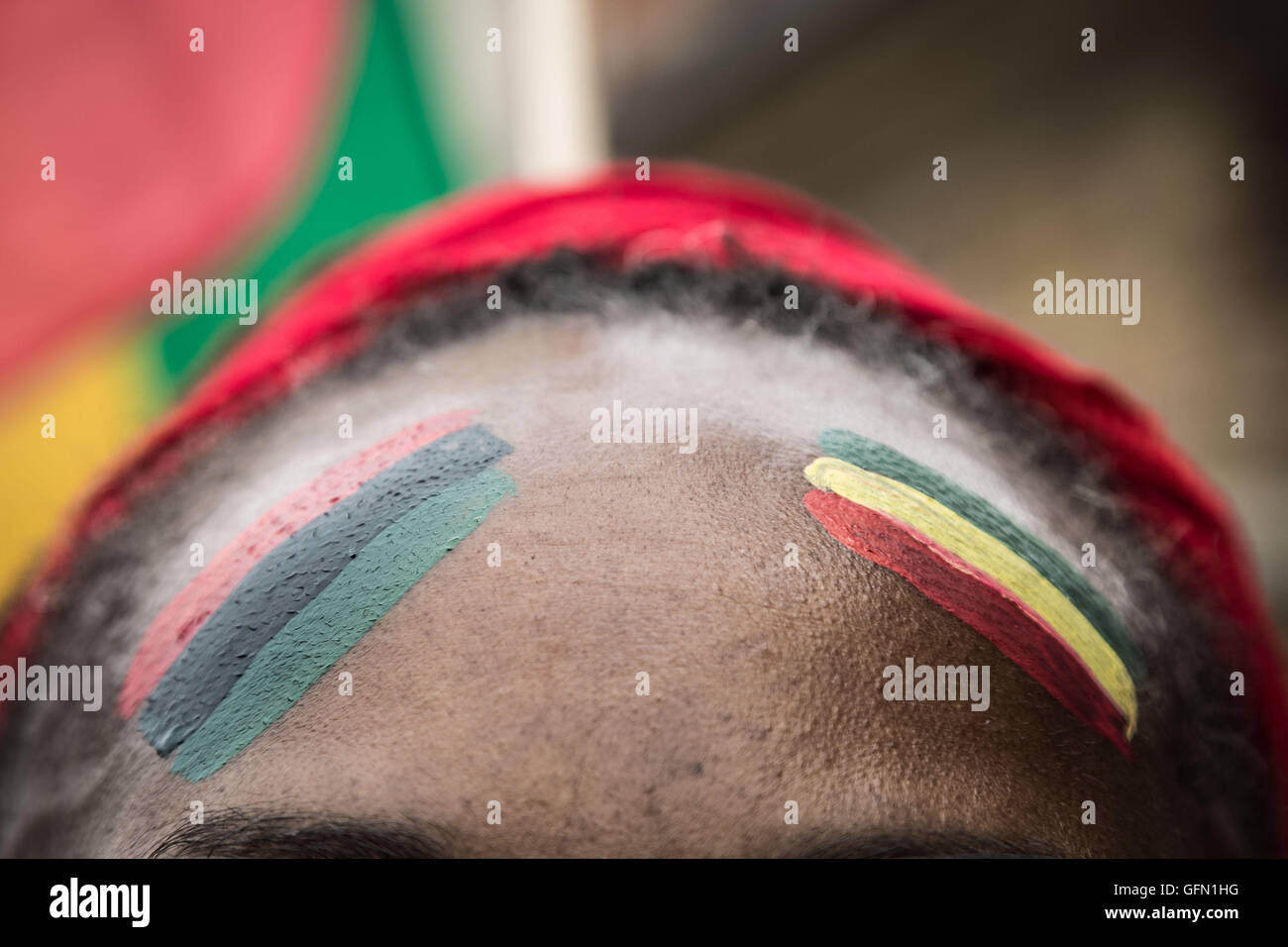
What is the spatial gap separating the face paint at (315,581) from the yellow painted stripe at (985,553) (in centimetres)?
23

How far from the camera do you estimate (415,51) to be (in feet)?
8.54

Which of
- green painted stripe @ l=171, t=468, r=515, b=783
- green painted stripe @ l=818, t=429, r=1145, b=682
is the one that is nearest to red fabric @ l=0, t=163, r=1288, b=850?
green painted stripe @ l=818, t=429, r=1145, b=682

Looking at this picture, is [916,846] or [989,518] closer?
[916,846]

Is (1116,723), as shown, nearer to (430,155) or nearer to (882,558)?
(882,558)

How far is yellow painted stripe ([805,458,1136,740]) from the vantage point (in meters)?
0.70

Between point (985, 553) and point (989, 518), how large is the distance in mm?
42

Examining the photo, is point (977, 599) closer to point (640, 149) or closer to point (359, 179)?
point (359, 179)

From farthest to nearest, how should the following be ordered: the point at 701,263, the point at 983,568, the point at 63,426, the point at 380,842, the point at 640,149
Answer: the point at 640,149, the point at 63,426, the point at 701,263, the point at 983,568, the point at 380,842

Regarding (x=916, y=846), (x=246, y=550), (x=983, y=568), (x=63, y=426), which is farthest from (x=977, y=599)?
(x=63, y=426)

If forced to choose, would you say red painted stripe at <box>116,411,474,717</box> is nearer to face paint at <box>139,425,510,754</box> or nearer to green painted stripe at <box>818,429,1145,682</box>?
face paint at <box>139,425,510,754</box>

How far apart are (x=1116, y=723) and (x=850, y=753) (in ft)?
0.74

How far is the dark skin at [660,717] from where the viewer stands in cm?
58

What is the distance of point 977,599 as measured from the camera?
680 mm

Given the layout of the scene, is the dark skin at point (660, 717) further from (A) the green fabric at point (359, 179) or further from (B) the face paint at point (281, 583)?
(A) the green fabric at point (359, 179)
